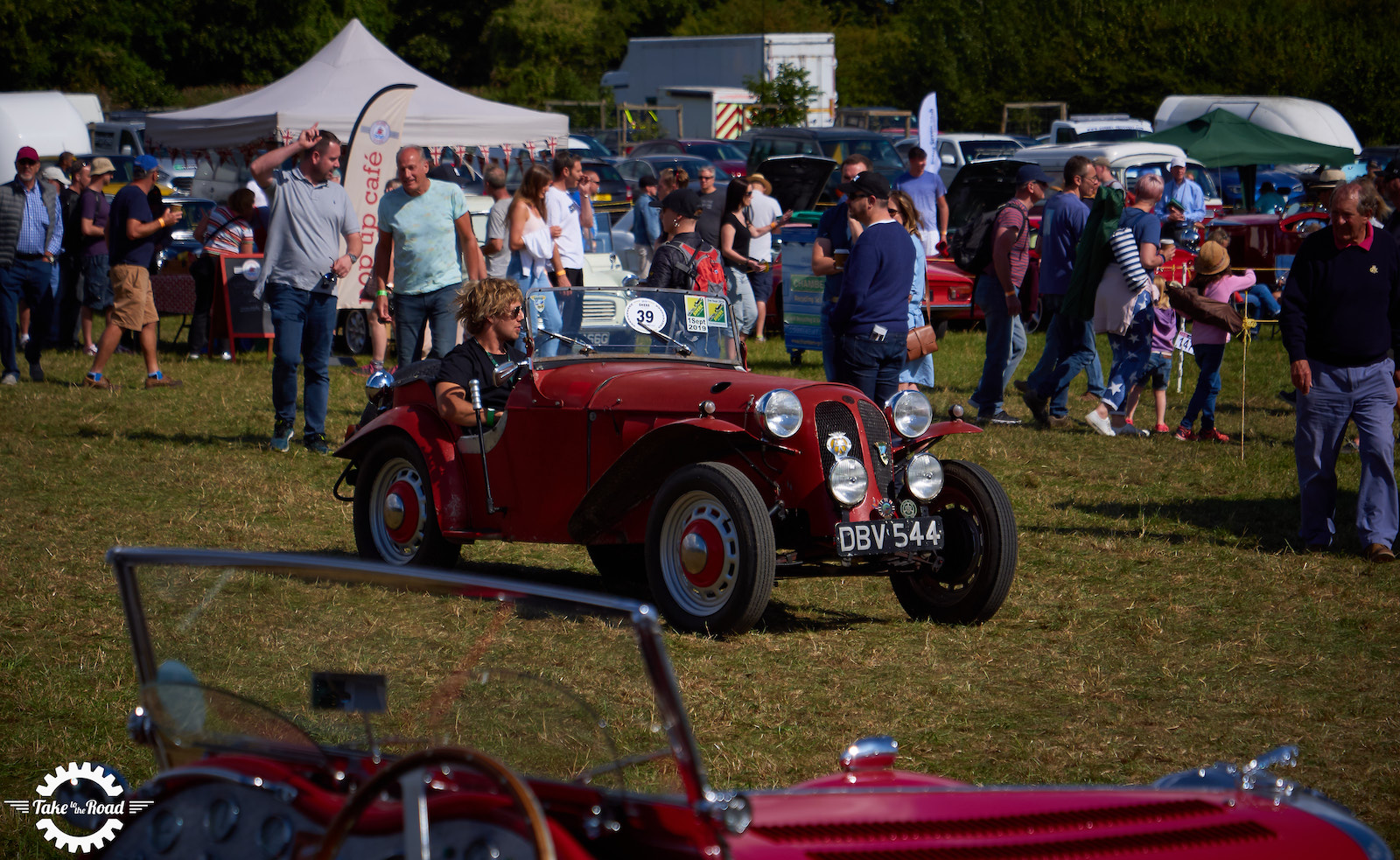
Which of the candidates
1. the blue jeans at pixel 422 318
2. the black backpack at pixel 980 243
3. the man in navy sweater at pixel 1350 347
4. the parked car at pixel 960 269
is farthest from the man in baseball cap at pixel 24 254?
the man in navy sweater at pixel 1350 347

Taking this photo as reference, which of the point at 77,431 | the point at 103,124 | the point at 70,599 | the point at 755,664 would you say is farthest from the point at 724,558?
the point at 103,124

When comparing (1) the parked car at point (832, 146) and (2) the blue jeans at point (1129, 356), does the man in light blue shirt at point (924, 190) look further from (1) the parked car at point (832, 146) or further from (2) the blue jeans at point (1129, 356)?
(1) the parked car at point (832, 146)

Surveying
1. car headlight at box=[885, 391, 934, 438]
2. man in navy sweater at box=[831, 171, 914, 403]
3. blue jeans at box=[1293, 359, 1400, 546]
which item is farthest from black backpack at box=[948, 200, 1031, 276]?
car headlight at box=[885, 391, 934, 438]

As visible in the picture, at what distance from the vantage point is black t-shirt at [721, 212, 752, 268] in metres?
13.3

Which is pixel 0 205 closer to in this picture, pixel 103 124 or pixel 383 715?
pixel 383 715

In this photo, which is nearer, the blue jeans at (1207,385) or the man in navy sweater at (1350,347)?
the man in navy sweater at (1350,347)

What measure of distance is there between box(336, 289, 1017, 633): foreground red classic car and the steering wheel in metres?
3.67

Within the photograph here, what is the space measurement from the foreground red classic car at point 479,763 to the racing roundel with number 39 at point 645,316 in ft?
14.6

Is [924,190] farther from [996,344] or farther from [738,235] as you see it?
[996,344]

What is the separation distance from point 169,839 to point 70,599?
4.63 metres

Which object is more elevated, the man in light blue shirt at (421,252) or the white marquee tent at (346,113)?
the white marquee tent at (346,113)

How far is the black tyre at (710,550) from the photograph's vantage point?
220 inches

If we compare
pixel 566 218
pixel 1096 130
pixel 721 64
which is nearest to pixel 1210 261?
pixel 566 218

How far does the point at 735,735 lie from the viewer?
15.5 feet
